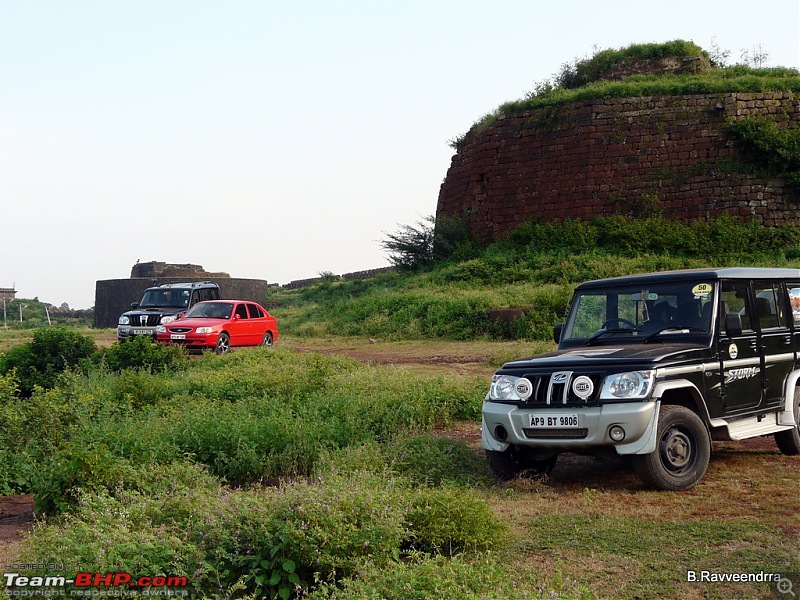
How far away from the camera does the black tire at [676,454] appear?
6.31 metres

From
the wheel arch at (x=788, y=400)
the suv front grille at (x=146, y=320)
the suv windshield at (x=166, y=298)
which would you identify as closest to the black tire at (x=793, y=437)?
the wheel arch at (x=788, y=400)

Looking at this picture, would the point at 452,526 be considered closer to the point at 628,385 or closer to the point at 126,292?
the point at 628,385

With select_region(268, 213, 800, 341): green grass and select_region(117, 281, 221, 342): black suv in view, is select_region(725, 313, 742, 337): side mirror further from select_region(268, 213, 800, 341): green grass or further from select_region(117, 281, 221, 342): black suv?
select_region(117, 281, 221, 342): black suv

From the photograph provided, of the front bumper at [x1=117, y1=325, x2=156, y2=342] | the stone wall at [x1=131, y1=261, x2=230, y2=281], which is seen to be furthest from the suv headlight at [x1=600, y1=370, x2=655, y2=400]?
the stone wall at [x1=131, y1=261, x2=230, y2=281]

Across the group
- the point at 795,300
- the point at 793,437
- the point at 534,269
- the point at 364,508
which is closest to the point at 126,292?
the point at 534,269

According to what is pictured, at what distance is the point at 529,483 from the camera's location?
684 centimetres

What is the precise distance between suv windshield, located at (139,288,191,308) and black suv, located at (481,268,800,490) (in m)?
14.9

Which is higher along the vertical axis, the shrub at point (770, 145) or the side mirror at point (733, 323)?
the shrub at point (770, 145)

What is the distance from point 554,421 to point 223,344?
13.4 metres

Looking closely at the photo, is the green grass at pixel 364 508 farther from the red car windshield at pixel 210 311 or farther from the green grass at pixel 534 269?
the green grass at pixel 534 269

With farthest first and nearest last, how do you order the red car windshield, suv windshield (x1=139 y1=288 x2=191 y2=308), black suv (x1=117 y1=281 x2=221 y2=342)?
suv windshield (x1=139 y1=288 x2=191 y2=308)
black suv (x1=117 y1=281 x2=221 y2=342)
the red car windshield

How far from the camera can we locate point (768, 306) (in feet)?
25.5

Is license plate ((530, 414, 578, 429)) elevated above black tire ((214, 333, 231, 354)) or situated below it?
below

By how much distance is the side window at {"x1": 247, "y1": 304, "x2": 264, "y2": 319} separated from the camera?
2023 cm
